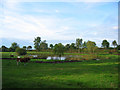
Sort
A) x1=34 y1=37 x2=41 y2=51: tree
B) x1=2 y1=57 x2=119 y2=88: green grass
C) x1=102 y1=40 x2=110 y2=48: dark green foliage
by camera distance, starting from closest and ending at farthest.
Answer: x1=2 y1=57 x2=119 y2=88: green grass
x1=34 y1=37 x2=41 y2=51: tree
x1=102 y1=40 x2=110 y2=48: dark green foliage

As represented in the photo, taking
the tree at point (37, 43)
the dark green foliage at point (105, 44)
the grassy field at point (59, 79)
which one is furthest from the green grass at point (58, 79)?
the dark green foliage at point (105, 44)

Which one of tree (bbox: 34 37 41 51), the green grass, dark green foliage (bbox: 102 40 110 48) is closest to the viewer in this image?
Result: the green grass

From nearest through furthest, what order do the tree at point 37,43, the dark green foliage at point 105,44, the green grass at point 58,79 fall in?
the green grass at point 58,79
the tree at point 37,43
the dark green foliage at point 105,44

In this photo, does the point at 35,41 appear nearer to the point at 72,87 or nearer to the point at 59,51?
the point at 59,51

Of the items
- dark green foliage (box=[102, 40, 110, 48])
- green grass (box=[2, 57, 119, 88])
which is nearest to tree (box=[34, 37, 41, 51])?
dark green foliage (box=[102, 40, 110, 48])

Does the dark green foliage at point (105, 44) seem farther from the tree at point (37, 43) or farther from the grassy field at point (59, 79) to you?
the grassy field at point (59, 79)

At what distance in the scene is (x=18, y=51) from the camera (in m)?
30.4

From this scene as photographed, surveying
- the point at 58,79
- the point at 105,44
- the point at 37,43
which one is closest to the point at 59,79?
the point at 58,79

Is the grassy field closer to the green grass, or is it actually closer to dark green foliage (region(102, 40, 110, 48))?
the green grass

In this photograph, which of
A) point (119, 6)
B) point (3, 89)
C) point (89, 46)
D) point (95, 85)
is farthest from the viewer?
point (89, 46)

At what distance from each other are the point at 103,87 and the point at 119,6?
265 inches

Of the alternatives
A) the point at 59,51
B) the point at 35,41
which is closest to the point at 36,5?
the point at 59,51

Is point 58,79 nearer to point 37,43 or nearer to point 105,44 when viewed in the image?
point 37,43

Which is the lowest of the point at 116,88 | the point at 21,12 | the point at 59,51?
the point at 116,88
